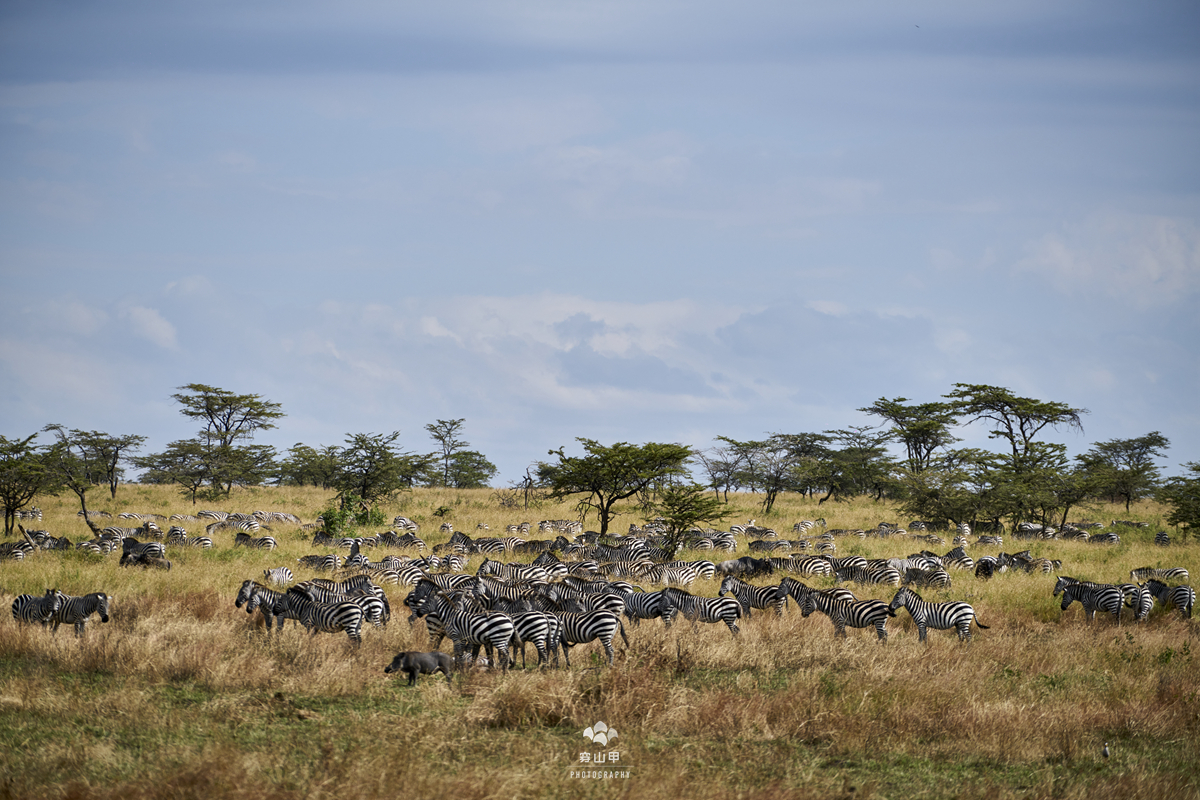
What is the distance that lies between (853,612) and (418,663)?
806 centimetres

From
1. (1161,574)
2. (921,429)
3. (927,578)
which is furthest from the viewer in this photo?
(921,429)

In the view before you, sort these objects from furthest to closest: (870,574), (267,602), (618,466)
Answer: (618,466) → (870,574) → (267,602)

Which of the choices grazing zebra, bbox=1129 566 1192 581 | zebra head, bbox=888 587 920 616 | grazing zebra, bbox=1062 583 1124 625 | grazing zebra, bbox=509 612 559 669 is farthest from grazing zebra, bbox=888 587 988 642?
grazing zebra, bbox=1129 566 1192 581

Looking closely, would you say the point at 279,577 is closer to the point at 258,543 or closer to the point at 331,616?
the point at 331,616

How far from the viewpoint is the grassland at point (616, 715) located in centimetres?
747

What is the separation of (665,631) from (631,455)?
1909 cm

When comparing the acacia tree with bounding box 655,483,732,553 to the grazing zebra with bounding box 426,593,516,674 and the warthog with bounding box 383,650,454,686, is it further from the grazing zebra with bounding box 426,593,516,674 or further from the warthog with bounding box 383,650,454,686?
the warthog with bounding box 383,650,454,686

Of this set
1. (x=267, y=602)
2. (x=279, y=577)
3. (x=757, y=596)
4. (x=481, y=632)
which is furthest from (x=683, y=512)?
(x=481, y=632)

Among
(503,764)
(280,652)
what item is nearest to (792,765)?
(503,764)

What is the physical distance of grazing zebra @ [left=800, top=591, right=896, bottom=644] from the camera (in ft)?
46.7

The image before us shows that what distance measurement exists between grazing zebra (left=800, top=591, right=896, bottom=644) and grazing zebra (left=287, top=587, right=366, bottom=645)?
8.30 m

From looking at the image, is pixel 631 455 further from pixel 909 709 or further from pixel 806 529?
pixel 909 709

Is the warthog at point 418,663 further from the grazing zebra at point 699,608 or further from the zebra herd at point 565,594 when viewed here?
the grazing zebra at point 699,608

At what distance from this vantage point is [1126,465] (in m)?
75.4
